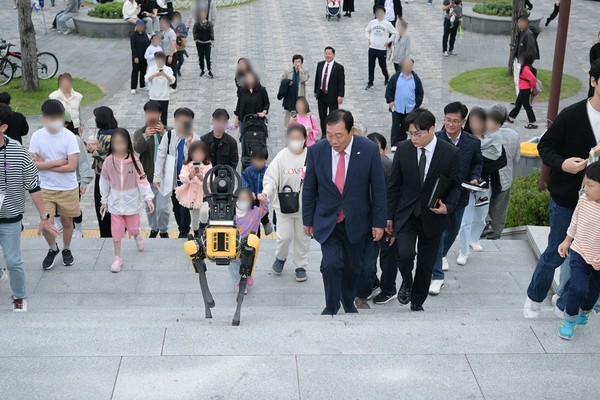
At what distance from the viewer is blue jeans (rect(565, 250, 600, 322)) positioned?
245 inches

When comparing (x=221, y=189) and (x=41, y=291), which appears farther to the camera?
(x=41, y=291)

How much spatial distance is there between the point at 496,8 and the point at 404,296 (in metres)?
17.3

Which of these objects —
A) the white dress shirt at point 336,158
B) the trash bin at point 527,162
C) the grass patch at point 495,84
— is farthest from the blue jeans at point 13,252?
the grass patch at point 495,84

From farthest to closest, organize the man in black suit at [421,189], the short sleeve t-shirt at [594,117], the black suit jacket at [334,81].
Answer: the black suit jacket at [334,81], the man in black suit at [421,189], the short sleeve t-shirt at [594,117]

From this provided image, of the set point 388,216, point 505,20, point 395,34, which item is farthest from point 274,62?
point 388,216

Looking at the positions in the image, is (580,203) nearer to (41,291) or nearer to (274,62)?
(41,291)

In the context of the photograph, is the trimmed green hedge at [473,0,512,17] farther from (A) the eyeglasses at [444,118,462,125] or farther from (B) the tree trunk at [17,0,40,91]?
(A) the eyeglasses at [444,118,462,125]

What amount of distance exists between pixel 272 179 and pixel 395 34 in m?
10.1

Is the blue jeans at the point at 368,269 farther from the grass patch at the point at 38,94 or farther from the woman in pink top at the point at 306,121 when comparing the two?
the grass patch at the point at 38,94

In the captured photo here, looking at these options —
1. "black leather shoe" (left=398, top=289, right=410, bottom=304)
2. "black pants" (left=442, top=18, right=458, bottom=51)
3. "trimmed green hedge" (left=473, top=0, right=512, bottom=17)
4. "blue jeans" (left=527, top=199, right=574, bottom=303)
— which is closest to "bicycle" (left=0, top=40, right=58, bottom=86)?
"black pants" (left=442, top=18, right=458, bottom=51)

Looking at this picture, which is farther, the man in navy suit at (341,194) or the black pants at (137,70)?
the black pants at (137,70)

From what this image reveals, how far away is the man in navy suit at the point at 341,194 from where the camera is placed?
22.4 feet

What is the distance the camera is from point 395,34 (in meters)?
17.8

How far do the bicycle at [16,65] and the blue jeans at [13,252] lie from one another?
11265 millimetres
